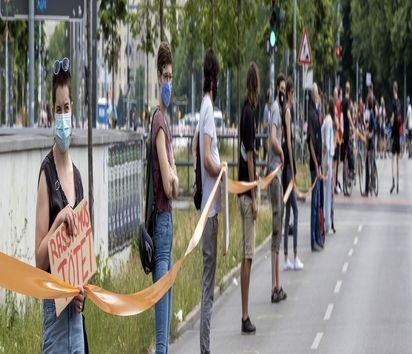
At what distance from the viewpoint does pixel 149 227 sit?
11398 mm

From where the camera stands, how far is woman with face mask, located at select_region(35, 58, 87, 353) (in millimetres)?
8016

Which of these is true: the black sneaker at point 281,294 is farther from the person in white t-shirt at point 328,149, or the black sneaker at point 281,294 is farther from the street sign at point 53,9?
the person in white t-shirt at point 328,149

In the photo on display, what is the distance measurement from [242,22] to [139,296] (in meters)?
23.8

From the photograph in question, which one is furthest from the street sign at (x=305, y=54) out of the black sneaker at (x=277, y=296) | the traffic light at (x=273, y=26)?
the black sneaker at (x=277, y=296)

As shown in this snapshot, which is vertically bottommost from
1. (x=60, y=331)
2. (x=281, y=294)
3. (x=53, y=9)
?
(x=281, y=294)

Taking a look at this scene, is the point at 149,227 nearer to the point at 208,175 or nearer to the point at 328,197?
the point at 208,175

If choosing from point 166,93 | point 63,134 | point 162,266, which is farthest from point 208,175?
point 63,134

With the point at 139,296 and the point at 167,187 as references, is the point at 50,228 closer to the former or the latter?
the point at 139,296

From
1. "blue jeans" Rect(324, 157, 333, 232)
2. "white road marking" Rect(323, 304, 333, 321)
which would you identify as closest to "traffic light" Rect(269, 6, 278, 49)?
A: "blue jeans" Rect(324, 157, 333, 232)

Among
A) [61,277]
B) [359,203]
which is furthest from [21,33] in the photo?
[61,277]

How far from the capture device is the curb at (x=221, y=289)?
47.5ft

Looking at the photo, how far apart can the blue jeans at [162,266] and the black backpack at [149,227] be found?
1.7 inches

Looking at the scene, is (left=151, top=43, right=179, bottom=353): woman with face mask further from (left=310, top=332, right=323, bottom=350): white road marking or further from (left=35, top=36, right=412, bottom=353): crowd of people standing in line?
(left=310, top=332, right=323, bottom=350): white road marking

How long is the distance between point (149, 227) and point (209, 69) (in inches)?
69.5
